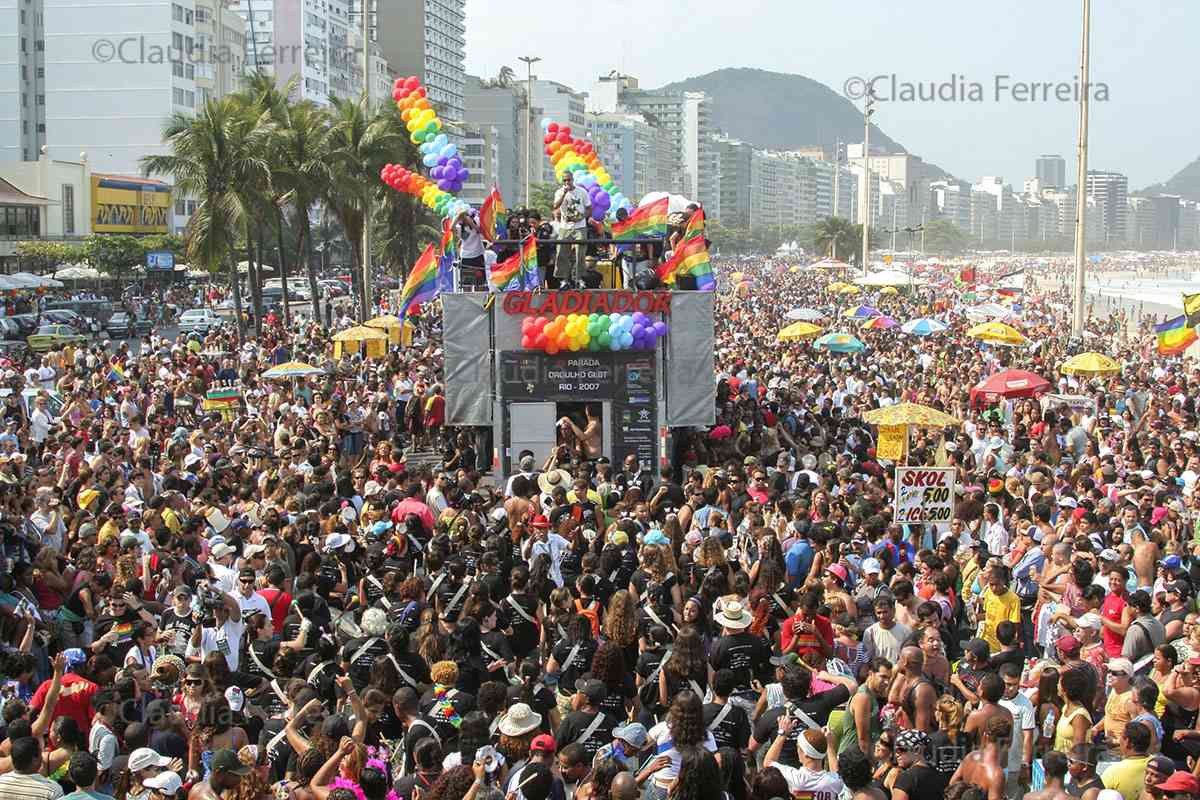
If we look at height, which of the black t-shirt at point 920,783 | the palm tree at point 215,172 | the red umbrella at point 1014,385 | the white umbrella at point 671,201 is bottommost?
the black t-shirt at point 920,783

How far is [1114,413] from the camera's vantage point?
23.9m

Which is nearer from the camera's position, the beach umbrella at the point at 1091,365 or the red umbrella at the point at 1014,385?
the red umbrella at the point at 1014,385

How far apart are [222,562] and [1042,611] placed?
21.4ft

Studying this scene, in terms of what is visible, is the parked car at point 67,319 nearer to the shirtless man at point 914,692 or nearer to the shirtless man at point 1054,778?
the shirtless man at point 914,692

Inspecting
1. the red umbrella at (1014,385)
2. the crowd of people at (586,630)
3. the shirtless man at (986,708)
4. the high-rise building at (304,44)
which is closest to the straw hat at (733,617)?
the crowd of people at (586,630)

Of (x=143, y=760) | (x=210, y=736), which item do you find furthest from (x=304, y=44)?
(x=143, y=760)

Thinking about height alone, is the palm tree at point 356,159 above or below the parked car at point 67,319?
above

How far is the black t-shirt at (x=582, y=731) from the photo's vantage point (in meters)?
7.66

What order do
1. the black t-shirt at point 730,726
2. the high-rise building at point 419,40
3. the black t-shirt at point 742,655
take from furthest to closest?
1. the high-rise building at point 419,40
2. the black t-shirt at point 742,655
3. the black t-shirt at point 730,726

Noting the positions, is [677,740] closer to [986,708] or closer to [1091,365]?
[986,708]

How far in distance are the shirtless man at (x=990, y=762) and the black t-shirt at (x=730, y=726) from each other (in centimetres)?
116

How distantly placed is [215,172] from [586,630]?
31514mm

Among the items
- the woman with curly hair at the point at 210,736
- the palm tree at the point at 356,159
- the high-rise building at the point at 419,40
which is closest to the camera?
the woman with curly hair at the point at 210,736

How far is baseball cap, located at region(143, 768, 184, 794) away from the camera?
6539 millimetres
